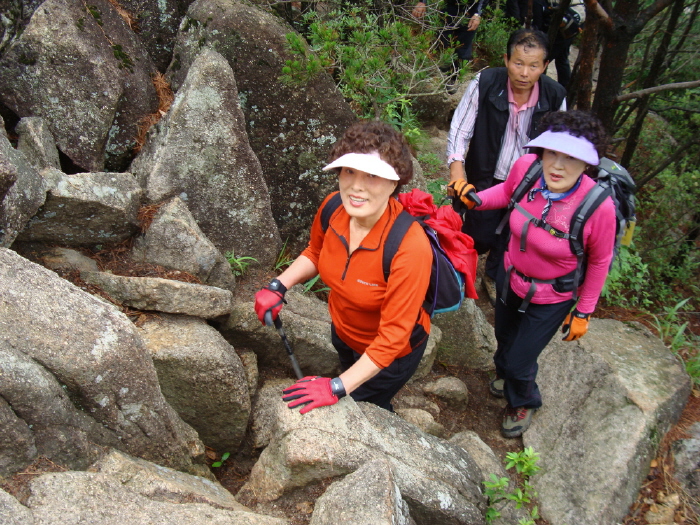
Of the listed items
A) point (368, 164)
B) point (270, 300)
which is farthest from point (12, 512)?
point (368, 164)

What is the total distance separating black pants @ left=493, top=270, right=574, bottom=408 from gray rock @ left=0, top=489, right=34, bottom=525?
3689 millimetres

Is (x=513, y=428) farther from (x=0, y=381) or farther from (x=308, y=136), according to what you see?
(x=0, y=381)

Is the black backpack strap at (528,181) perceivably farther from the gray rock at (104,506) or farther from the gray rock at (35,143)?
the gray rock at (35,143)

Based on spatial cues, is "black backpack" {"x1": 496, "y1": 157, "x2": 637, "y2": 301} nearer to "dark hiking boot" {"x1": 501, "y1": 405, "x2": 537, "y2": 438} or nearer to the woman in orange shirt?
the woman in orange shirt

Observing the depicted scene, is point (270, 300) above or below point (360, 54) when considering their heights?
below

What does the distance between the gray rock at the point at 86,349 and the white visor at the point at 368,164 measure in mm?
1615

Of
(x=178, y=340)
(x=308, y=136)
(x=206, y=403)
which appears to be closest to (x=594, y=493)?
(x=206, y=403)

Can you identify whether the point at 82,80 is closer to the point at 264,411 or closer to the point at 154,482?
the point at 264,411

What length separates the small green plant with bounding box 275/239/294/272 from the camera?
5.66 m

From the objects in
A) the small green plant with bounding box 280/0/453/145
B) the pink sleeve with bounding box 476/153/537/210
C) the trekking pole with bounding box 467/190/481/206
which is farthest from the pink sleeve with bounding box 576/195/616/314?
the small green plant with bounding box 280/0/453/145

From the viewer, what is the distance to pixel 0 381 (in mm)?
2676

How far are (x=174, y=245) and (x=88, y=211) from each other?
72 cm

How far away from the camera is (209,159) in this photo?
5.00 meters

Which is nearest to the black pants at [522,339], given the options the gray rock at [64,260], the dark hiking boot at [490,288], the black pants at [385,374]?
the black pants at [385,374]
